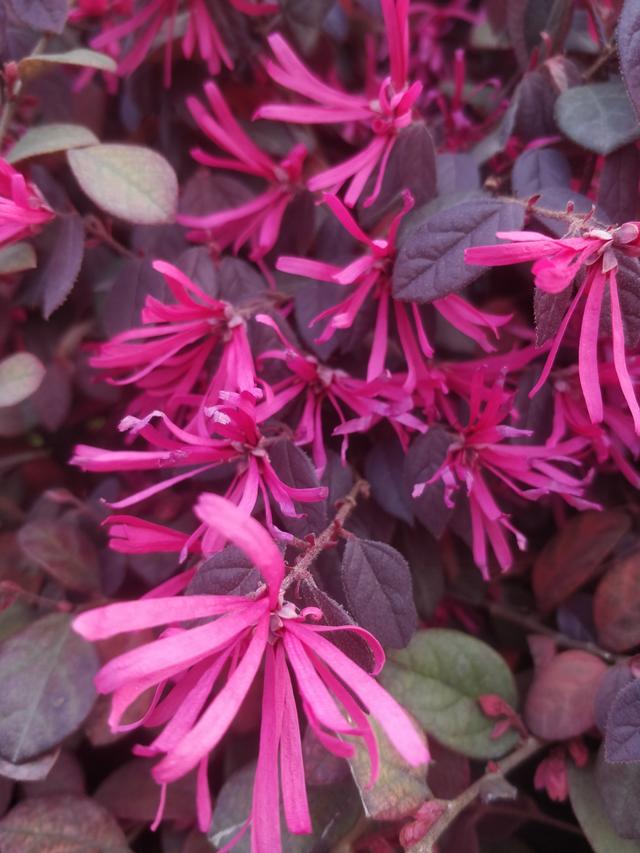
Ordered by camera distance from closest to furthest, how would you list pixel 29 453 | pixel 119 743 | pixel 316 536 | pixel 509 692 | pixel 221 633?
1. pixel 221 633
2. pixel 316 536
3. pixel 509 692
4. pixel 119 743
5. pixel 29 453

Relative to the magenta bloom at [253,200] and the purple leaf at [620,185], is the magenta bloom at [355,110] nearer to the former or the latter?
the magenta bloom at [253,200]

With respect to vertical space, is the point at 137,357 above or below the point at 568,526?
above

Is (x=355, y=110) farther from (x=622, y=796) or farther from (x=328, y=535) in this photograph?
(x=622, y=796)

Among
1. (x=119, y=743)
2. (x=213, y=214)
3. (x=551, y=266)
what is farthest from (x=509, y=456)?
(x=119, y=743)

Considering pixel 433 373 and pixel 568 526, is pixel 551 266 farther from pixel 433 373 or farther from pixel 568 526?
pixel 568 526

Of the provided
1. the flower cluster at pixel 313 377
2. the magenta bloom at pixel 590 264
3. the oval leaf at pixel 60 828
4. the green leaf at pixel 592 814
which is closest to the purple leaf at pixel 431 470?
the flower cluster at pixel 313 377

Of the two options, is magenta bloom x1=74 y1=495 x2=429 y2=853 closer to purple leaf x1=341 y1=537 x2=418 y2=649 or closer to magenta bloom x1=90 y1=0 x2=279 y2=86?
purple leaf x1=341 y1=537 x2=418 y2=649
